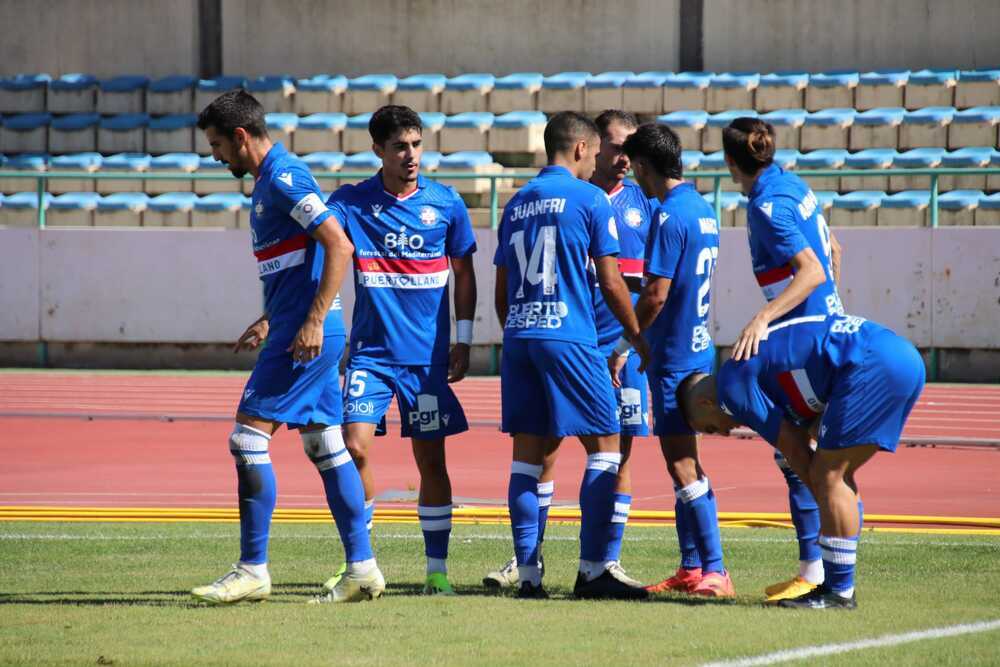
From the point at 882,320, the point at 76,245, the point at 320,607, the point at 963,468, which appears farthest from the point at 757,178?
the point at 76,245

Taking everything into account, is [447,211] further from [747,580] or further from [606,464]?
[747,580]

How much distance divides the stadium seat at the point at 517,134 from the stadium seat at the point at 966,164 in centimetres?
575

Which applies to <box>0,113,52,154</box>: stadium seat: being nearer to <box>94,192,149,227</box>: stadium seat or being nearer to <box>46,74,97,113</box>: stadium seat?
<box>46,74,97,113</box>: stadium seat

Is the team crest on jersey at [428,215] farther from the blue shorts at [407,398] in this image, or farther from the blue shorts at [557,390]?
the blue shorts at [557,390]

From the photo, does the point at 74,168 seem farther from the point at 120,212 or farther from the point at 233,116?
the point at 233,116

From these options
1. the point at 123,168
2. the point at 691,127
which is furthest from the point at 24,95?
the point at 691,127

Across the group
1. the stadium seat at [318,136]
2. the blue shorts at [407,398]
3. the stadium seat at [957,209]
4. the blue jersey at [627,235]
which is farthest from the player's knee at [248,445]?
the stadium seat at [318,136]

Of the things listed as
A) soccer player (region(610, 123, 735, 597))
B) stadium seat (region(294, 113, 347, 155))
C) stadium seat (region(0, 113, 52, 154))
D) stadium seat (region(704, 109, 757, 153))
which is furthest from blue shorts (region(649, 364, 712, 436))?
stadium seat (region(0, 113, 52, 154))

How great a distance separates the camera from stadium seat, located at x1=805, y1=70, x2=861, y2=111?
2312 cm

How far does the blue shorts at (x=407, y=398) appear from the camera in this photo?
722cm

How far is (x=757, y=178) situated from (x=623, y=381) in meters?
1.41

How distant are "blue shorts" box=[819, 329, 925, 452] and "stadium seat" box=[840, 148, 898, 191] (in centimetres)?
1546

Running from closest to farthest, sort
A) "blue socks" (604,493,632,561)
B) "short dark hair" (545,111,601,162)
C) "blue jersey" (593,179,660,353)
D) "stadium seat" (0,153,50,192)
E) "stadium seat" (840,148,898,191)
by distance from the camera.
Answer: "blue socks" (604,493,632,561), "short dark hair" (545,111,601,162), "blue jersey" (593,179,660,353), "stadium seat" (840,148,898,191), "stadium seat" (0,153,50,192)

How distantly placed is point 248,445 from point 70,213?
16823 millimetres
